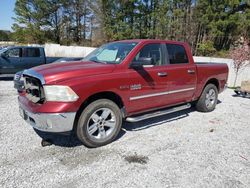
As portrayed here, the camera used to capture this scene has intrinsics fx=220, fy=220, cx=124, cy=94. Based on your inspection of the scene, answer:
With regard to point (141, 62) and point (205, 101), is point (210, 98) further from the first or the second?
point (141, 62)

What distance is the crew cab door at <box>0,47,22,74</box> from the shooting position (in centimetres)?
1019

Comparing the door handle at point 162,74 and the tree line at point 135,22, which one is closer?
the door handle at point 162,74

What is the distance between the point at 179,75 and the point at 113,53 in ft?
5.16

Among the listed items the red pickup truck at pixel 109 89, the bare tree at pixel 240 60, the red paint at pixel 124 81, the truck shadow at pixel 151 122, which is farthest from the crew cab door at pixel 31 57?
the bare tree at pixel 240 60

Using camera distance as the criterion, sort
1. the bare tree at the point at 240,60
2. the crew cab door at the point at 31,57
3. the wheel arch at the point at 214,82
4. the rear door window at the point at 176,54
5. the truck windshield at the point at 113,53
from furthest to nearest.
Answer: the bare tree at the point at 240,60 < the crew cab door at the point at 31,57 < the wheel arch at the point at 214,82 < the rear door window at the point at 176,54 < the truck windshield at the point at 113,53

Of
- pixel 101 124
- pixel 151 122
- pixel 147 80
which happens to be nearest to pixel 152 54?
pixel 147 80

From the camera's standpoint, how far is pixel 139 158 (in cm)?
346

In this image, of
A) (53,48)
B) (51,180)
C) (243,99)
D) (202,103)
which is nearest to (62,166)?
(51,180)

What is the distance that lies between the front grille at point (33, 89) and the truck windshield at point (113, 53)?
131 centimetres

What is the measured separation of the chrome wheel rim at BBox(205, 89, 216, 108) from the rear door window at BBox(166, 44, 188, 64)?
1442 millimetres

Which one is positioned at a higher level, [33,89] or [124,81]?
[124,81]

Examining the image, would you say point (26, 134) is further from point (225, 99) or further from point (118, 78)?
point (225, 99)

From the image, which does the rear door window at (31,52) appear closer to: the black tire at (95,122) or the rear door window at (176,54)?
the rear door window at (176,54)

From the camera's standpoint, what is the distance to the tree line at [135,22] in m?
19.7
